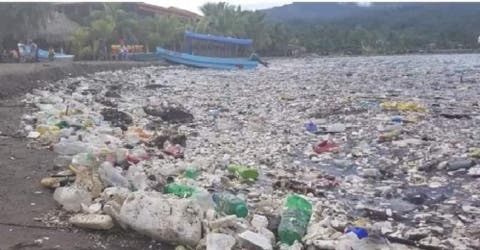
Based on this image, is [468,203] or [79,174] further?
[468,203]

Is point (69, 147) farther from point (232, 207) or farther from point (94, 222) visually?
point (232, 207)

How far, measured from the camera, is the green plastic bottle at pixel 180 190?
5.25 m

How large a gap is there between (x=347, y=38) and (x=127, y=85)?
61686 mm

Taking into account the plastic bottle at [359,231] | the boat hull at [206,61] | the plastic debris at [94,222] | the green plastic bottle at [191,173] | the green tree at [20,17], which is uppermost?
the green tree at [20,17]

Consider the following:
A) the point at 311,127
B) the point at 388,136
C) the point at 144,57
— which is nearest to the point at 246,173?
the point at 388,136

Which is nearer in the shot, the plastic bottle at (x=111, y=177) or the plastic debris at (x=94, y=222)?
the plastic debris at (x=94, y=222)

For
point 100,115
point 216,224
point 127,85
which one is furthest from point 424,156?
point 127,85

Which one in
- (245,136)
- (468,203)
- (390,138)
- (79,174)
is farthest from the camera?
(245,136)

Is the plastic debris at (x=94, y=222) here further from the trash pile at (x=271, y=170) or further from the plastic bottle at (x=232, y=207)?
the plastic bottle at (x=232, y=207)

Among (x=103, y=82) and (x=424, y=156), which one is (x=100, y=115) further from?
(x=103, y=82)

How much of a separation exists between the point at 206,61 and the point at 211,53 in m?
1.45

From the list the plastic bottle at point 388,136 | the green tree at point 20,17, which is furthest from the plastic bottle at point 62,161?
the green tree at point 20,17

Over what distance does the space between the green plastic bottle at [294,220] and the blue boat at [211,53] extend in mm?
32055

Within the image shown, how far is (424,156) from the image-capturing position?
8.38 meters
